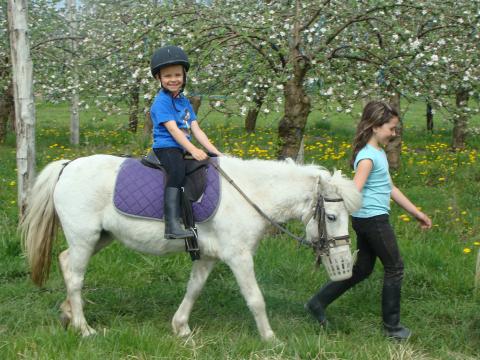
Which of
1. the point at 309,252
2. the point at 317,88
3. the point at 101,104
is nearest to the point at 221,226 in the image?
the point at 309,252

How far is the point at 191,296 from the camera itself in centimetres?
493

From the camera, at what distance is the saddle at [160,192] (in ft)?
15.0

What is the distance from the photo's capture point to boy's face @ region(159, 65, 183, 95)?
15.1 feet

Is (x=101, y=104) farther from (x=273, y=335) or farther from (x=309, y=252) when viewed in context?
(x=273, y=335)

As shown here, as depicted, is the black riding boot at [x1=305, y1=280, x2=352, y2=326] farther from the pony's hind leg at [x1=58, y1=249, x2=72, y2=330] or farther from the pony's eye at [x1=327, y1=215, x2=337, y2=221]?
the pony's hind leg at [x1=58, y1=249, x2=72, y2=330]

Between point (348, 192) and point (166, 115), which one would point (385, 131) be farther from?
point (166, 115)

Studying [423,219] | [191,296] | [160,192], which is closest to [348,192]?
[423,219]

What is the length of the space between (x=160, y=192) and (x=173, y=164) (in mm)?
259

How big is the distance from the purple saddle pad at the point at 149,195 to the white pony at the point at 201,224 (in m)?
0.06

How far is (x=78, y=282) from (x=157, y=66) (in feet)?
6.01

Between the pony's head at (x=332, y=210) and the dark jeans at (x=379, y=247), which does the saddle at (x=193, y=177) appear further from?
the dark jeans at (x=379, y=247)

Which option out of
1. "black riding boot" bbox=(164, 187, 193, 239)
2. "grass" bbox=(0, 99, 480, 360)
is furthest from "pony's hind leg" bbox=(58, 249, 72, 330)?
"black riding boot" bbox=(164, 187, 193, 239)

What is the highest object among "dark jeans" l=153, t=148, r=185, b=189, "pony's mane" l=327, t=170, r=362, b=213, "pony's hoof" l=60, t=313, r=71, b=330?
"dark jeans" l=153, t=148, r=185, b=189

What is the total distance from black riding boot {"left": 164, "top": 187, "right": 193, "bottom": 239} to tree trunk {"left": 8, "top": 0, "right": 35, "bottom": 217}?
10.7 ft
